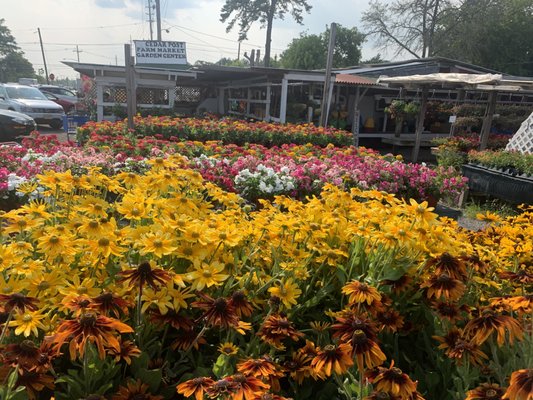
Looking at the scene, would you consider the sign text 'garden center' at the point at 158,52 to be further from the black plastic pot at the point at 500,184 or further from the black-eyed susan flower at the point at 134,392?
the black-eyed susan flower at the point at 134,392

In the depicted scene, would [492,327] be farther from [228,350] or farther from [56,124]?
[56,124]

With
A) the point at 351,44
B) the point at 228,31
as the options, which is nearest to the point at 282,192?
the point at 228,31

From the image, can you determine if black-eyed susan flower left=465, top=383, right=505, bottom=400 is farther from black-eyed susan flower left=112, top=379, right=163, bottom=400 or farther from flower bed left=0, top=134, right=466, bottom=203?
flower bed left=0, top=134, right=466, bottom=203

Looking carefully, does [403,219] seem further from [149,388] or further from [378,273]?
[149,388]

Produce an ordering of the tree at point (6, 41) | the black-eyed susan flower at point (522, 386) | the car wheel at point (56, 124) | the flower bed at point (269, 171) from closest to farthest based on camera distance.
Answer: the black-eyed susan flower at point (522, 386), the flower bed at point (269, 171), the car wheel at point (56, 124), the tree at point (6, 41)

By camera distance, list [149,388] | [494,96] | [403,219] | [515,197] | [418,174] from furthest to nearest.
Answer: [494,96]
[515,197]
[418,174]
[403,219]
[149,388]

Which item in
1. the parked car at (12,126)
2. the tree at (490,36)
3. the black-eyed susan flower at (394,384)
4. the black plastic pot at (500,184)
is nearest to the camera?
the black-eyed susan flower at (394,384)

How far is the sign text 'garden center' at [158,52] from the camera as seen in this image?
18750mm

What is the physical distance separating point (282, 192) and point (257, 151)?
2330 millimetres

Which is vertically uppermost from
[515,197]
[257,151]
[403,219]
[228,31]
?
[228,31]

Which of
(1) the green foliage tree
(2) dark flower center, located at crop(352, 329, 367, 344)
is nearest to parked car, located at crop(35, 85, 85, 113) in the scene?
(2) dark flower center, located at crop(352, 329, 367, 344)

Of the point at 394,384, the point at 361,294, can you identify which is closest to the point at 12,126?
the point at 361,294

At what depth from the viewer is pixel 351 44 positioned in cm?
4666

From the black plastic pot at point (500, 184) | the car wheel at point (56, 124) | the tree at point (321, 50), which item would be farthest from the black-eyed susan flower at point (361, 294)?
the tree at point (321, 50)
